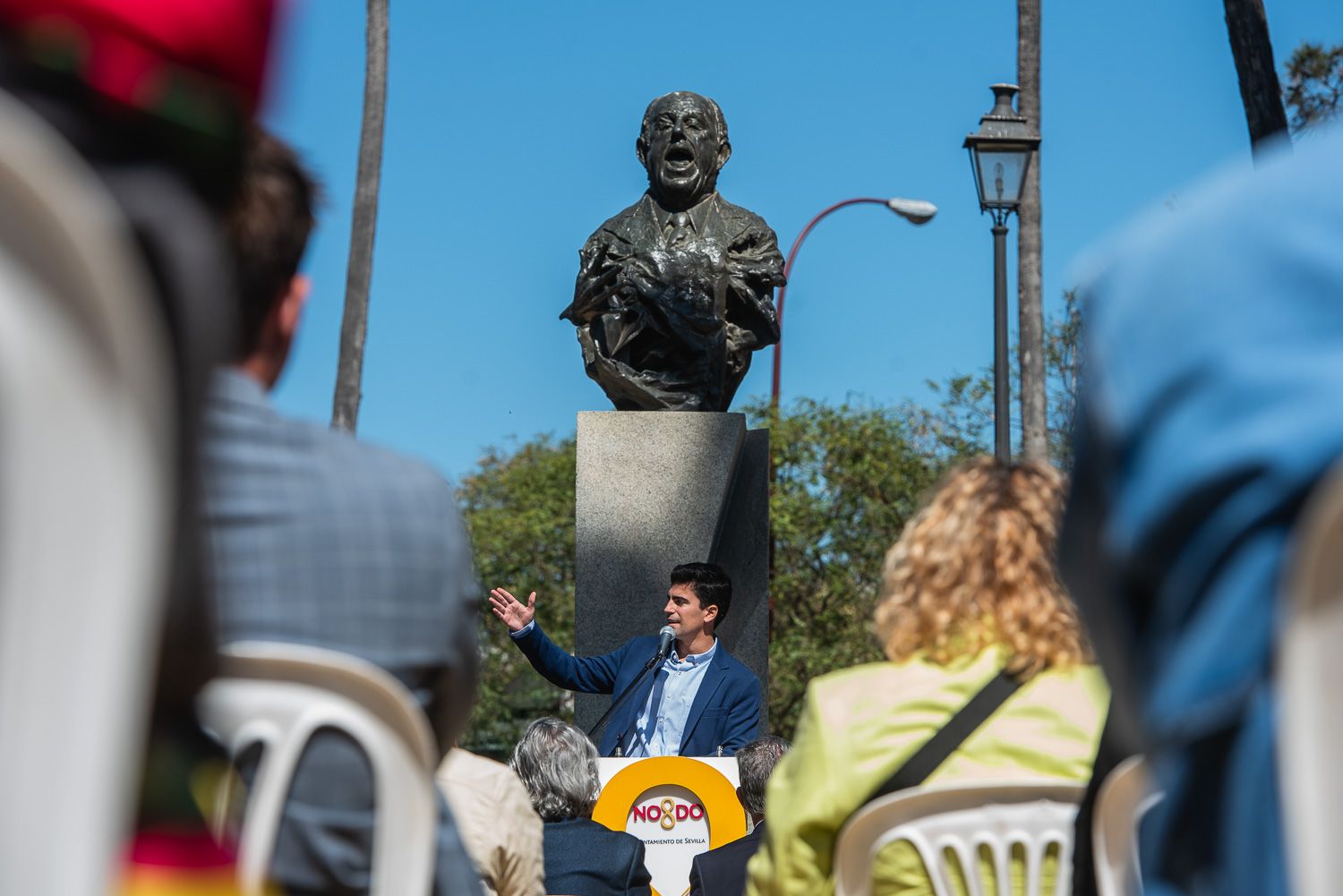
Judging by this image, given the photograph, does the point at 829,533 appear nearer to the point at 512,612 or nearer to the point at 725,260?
the point at 725,260

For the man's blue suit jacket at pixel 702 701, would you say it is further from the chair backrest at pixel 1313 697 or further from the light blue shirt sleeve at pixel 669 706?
the chair backrest at pixel 1313 697

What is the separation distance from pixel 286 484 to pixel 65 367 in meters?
0.97

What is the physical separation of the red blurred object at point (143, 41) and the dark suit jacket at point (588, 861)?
13.8 feet

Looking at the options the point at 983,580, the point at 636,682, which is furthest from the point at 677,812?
the point at 983,580

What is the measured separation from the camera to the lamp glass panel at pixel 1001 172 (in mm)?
12219

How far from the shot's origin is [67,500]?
0.96 meters

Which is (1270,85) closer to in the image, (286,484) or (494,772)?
(494,772)

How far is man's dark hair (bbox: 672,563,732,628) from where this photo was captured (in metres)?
8.16

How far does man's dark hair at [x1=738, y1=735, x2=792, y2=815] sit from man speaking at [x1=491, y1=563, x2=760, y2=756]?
51.8 inches

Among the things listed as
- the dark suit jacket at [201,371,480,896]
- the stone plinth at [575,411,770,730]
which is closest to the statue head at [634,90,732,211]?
the stone plinth at [575,411,770,730]

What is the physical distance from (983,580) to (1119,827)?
0.81 meters

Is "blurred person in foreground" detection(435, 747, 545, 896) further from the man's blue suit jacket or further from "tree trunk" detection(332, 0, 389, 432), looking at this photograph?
"tree trunk" detection(332, 0, 389, 432)

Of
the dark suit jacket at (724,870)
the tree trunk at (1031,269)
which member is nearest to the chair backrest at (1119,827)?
the dark suit jacket at (724,870)

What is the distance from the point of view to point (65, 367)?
949mm
